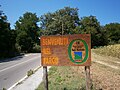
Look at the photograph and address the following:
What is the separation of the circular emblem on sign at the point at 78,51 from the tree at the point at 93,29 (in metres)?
75.2

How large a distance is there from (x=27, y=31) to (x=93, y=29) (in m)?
21.3

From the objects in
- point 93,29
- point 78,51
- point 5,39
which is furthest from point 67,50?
point 93,29

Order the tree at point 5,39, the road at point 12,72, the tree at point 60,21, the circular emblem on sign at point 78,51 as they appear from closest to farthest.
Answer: the circular emblem on sign at point 78,51, the road at point 12,72, the tree at point 5,39, the tree at point 60,21

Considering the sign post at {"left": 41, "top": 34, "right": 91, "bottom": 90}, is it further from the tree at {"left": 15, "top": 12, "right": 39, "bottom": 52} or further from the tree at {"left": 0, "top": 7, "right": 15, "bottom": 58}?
the tree at {"left": 15, "top": 12, "right": 39, "bottom": 52}

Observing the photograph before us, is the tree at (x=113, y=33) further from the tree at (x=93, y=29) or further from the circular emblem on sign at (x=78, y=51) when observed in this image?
the circular emblem on sign at (x=78, y=51)

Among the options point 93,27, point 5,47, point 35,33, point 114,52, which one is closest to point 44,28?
point 35,33

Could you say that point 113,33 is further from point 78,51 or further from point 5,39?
point 78,51

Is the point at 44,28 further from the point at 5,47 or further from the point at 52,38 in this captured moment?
the point at 52,38

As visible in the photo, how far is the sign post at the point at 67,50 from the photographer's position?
8.76 metres

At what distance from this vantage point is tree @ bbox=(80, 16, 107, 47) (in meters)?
85.2

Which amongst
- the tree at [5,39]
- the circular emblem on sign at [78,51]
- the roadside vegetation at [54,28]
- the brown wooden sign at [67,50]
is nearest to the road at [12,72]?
the brown wooden sign at [67,50]

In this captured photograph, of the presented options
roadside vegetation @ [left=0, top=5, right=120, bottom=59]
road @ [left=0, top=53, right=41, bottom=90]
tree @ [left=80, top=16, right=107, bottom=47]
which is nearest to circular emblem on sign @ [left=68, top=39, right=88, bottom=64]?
road @ [left=0, top=53, right=41, bottom=90]

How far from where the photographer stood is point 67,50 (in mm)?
8883

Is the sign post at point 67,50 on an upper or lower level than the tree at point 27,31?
lower
